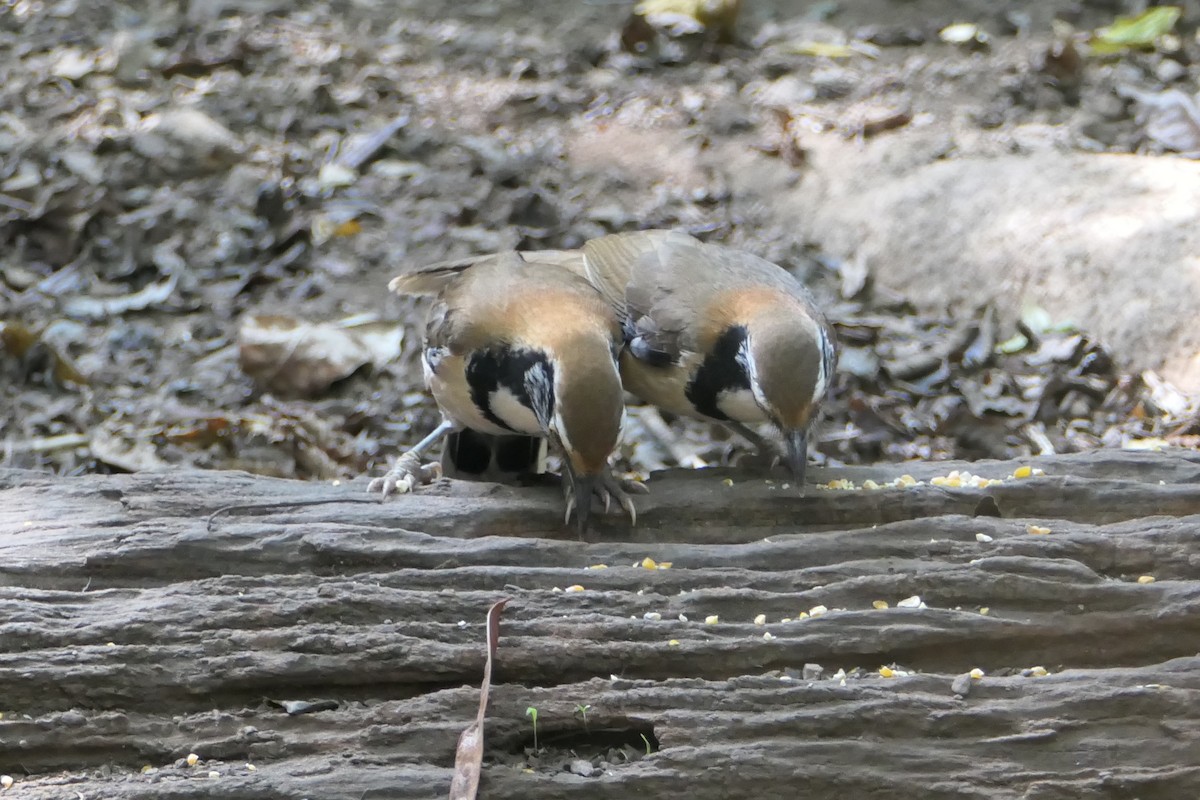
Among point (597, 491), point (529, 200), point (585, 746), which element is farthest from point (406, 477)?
point (529, 200)

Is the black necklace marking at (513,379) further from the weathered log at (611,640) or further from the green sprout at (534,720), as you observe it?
the green sprout at (534,720)

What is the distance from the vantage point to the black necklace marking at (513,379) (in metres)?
3.69

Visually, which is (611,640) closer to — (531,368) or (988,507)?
(531,368)

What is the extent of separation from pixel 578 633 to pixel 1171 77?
722 cm

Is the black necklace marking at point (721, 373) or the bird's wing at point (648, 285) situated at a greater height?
the bird's wing at point (648, 285)

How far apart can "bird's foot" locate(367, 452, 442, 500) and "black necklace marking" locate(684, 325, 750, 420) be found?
99 cm

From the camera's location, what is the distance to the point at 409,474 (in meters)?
4.09


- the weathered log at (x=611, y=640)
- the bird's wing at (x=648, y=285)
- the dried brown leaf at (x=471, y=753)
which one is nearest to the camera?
the dried brown leaf at (x=471, y=753)

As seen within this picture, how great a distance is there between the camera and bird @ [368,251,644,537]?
3.53 metres

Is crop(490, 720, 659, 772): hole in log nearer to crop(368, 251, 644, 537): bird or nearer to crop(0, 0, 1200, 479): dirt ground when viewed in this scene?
crop(368, 251, 644, 537): bird

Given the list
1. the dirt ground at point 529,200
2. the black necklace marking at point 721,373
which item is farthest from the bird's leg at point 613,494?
the dirt ground at point 529,200

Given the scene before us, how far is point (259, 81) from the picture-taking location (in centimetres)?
902

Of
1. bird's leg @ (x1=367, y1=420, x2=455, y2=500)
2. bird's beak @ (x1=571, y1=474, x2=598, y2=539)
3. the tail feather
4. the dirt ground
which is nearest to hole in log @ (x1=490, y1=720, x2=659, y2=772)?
bird's beak @ (x1=571, y1=474, x2=598, y2=539)

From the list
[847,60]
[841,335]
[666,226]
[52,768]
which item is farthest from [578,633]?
[847,60]
